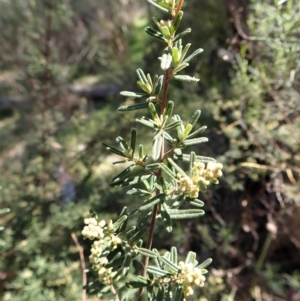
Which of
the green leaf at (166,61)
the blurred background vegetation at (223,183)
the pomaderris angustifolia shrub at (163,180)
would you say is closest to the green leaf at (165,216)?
the pomaderris angustifolia shrub at (163,180)

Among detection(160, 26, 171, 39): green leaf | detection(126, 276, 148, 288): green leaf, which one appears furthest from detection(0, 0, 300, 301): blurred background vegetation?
detection(160, 26, 171, 39): green leaf

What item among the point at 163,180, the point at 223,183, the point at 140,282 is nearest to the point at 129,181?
the point at 163,180

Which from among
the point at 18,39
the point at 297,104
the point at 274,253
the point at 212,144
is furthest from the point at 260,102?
the point at 18,39

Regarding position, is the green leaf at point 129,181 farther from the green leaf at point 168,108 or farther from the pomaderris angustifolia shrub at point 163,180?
the green leaf at point 168,108

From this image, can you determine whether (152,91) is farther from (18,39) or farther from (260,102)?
(18,39)

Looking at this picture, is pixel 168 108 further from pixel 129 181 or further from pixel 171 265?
pixel 171 265
